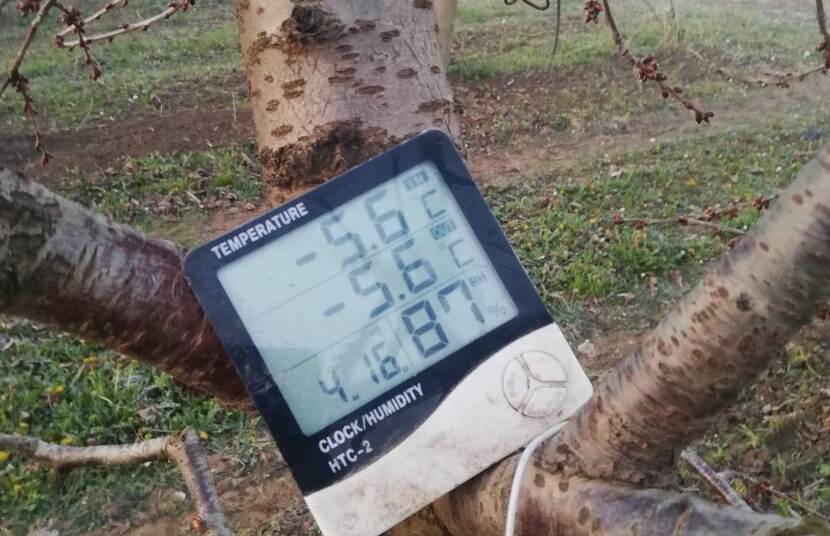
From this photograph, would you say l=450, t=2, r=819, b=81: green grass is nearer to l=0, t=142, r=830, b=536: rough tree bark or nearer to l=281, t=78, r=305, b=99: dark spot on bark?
l=281, t=78, r=305, b=99: dark spot on bark

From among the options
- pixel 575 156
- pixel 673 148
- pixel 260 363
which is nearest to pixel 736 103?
pixel 673 148

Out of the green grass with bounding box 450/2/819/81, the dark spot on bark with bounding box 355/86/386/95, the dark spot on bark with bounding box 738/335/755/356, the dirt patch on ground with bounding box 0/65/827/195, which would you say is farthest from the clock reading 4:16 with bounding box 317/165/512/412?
the green grass with bounding box 450/2/819/81

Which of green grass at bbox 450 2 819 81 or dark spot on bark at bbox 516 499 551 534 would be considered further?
green grass at bbox 450 2 819 81

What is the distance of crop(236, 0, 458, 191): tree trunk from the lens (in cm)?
90

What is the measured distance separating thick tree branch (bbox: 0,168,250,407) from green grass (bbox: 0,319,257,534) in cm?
178

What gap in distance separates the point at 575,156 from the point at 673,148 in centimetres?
53

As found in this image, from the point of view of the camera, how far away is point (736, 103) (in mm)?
5172

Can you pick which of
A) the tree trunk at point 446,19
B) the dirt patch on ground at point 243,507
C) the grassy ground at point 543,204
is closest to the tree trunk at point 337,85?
the grassy ground at point 543,204

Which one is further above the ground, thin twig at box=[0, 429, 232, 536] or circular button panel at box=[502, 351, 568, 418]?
thin twig at box=[0, 429, 232, 536]

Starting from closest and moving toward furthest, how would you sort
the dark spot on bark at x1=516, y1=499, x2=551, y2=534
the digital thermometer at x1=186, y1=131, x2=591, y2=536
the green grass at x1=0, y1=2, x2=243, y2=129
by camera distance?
the dark spot on bark at x1=516, y1=499, x2=551, y2=534, the digital thermometer at x1=186, y1=131, x2=591, y2=536, the green grass at x1=0, y1=2, x2=243, y2=129

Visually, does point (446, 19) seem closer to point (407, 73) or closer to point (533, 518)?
point (407, 73)

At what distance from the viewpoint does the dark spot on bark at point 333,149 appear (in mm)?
896

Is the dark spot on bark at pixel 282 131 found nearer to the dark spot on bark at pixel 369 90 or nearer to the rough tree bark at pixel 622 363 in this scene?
the dark spot on bark at pixel 369 90

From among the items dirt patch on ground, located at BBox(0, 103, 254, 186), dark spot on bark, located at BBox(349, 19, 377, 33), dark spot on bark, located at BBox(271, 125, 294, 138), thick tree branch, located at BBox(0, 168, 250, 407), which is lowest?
thick tree branch, located at BBox(0, 168, 250, 407)
